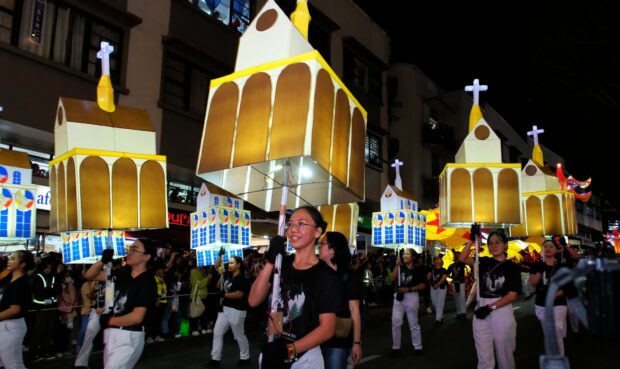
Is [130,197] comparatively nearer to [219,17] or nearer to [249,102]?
[249,102]

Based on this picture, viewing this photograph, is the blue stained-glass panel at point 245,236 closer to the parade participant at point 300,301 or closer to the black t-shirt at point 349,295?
the black t-shirt at point 349,295

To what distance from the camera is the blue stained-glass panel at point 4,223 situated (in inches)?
332

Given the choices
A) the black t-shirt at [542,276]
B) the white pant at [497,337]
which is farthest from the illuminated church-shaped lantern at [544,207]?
the white pant at [497,337]

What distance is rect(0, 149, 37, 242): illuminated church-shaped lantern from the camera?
8508mm

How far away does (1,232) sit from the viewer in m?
8.45

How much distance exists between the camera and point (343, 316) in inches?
190

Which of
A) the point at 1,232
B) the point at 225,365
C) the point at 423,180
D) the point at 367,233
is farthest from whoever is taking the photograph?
the point at 423,180

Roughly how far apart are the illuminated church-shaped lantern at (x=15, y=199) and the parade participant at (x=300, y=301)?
6.39 metres

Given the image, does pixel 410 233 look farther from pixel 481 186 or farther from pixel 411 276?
pixel 481 186

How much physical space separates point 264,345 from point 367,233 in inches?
977

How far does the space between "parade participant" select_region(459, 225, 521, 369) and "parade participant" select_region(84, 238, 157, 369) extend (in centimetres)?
Answer: 393

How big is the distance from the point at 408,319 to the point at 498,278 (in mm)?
3634

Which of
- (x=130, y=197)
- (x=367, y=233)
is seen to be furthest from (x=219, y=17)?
(x=367, y=233)

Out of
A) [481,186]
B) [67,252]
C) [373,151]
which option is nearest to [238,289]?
[67,252]
